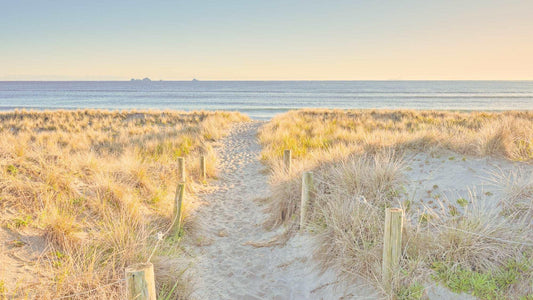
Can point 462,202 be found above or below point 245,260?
above

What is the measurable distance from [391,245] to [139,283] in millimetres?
2709

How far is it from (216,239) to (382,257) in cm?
348

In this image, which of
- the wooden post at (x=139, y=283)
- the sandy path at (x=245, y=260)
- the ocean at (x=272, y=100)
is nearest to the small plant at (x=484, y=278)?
the sandy path at (x=245, y=260)

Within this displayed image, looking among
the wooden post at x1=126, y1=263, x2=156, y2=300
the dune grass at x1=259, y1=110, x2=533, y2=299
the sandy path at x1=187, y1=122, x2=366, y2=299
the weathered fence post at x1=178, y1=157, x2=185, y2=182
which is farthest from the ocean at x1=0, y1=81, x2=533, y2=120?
the wooden post at x1=126, y1=263, x2=156, y2=300

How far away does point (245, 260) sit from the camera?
5656 mm

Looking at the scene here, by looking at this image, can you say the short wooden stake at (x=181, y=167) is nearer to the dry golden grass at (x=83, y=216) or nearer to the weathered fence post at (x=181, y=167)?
the weathered fence post at (x=181, y=167)

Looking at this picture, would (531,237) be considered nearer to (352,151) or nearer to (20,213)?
(352,151)

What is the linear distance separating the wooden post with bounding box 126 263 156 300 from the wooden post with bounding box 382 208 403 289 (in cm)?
256

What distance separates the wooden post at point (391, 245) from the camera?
3.53 m

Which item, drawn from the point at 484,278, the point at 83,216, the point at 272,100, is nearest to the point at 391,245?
the point at 484,278

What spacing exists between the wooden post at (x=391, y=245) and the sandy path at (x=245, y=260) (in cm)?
81

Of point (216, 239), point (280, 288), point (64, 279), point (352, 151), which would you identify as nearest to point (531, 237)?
point (280, 288)

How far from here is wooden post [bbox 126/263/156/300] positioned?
7.77 ft

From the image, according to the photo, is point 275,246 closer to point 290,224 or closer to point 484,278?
point 290,224
